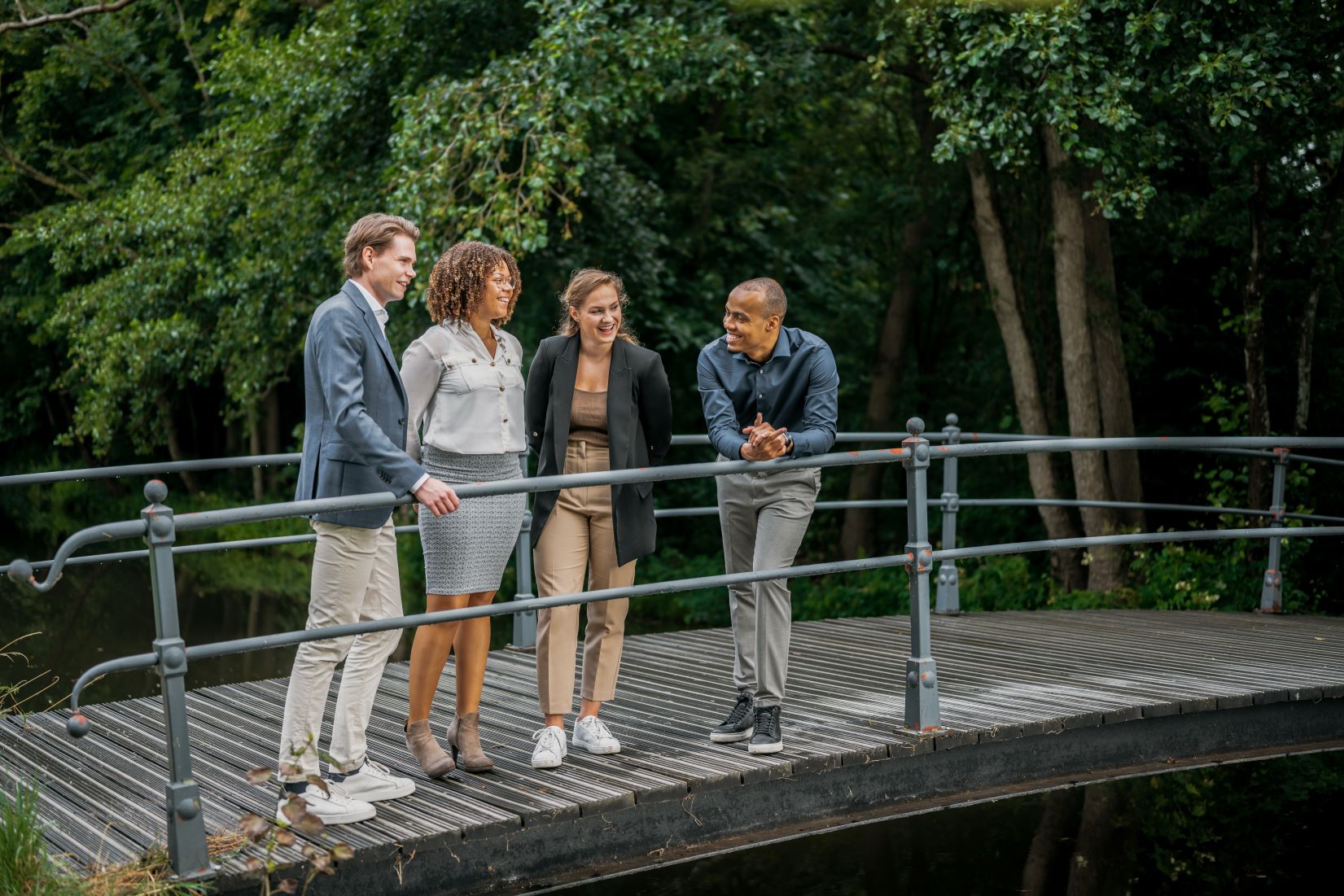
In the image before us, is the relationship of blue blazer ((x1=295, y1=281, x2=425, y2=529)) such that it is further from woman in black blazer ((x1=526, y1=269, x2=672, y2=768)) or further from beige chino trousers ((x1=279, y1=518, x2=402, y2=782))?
woman in black blazer ((x1=526, y1=269, x2=672, y2=768))

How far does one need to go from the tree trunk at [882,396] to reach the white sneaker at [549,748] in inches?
475

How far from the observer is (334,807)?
14.8 ft

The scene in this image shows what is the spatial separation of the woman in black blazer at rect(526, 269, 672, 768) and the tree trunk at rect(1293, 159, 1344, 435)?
27.1 feet

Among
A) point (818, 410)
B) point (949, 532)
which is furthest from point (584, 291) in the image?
point (949, 532)

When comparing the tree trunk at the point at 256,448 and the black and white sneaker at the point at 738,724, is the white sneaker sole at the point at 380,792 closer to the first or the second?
the black and white sneaker at the point at 738,724

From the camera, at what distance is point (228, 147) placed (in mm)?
16031

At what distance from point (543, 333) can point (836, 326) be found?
4.65m

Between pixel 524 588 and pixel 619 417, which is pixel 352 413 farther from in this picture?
pixel 524 588

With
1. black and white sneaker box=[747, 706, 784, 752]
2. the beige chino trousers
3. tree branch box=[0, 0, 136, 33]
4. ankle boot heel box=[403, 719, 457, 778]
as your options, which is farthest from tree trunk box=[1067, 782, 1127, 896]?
tree branch box=[0, 0, 136, 33]

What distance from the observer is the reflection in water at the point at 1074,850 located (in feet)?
18.9

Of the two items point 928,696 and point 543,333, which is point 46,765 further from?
point 543,333

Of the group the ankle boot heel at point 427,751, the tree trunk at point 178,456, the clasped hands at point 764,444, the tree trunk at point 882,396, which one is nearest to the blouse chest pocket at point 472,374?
the clasped hands at point 764,444

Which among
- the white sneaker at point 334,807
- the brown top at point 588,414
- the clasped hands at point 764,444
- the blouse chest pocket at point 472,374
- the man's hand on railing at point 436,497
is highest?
the blouse chest pocket at point 472,374

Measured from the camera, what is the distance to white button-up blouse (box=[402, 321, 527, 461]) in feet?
15.6
